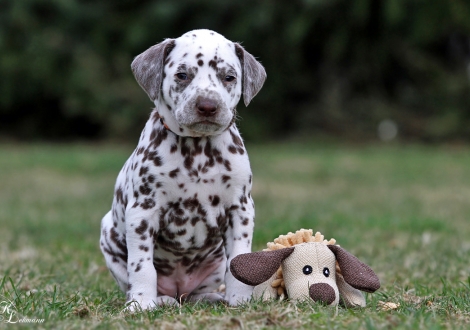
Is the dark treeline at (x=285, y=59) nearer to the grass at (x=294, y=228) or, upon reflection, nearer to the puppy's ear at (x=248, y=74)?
the grass at (x=294, y=228)

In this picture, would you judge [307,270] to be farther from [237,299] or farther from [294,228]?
[294,228]

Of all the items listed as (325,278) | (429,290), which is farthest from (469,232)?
(325,278)

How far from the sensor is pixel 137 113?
20141mm

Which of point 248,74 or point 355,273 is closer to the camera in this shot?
point 355,273

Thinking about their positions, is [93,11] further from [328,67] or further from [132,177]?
[132,177]

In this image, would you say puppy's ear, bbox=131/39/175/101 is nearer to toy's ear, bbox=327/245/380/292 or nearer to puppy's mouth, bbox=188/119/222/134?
puppy's mouth, bbox=188/119/222/134

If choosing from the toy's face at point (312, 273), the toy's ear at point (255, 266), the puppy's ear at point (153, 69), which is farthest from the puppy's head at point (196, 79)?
the toy's face at point (312, 273)

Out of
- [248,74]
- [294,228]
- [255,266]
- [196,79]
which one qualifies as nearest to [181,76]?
[196,79]

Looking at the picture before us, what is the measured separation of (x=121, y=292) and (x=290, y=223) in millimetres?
3621

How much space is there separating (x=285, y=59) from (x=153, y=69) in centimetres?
1684

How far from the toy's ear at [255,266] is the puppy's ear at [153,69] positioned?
1.04 meters

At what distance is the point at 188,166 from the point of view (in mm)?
3994

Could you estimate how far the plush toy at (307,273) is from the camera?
3844 mm

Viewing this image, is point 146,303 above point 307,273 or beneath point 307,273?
beneath
